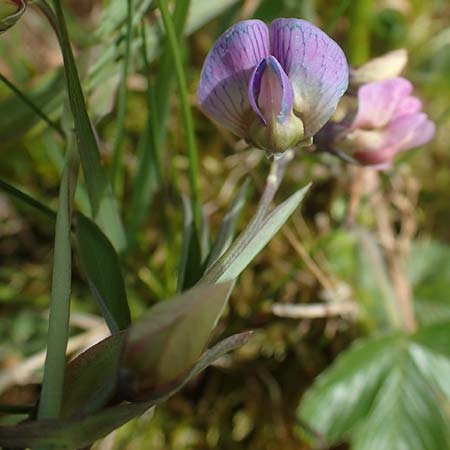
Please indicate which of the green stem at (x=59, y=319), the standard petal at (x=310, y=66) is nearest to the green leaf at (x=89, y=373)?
the green stem at (x=59, y=319)

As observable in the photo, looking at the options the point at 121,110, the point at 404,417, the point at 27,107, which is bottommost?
the point at 404,417

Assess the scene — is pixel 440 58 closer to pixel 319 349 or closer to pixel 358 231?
pixel 358 231

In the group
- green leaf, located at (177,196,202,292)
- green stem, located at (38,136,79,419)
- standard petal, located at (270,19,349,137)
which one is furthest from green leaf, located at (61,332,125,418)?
standard petal, located at (270,19,349,137)

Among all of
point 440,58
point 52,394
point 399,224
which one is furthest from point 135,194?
point 440,58

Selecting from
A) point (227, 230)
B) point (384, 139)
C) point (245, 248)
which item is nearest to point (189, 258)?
point (227, 230)

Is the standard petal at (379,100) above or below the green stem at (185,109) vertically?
below

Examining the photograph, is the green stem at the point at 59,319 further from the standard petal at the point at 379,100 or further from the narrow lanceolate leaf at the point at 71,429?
the standard petal at the point at 379,100

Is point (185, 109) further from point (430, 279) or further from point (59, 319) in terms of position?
point (430, 279)

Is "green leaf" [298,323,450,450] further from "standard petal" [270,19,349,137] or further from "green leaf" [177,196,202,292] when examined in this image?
"standard petal" [270,19,349,137]
